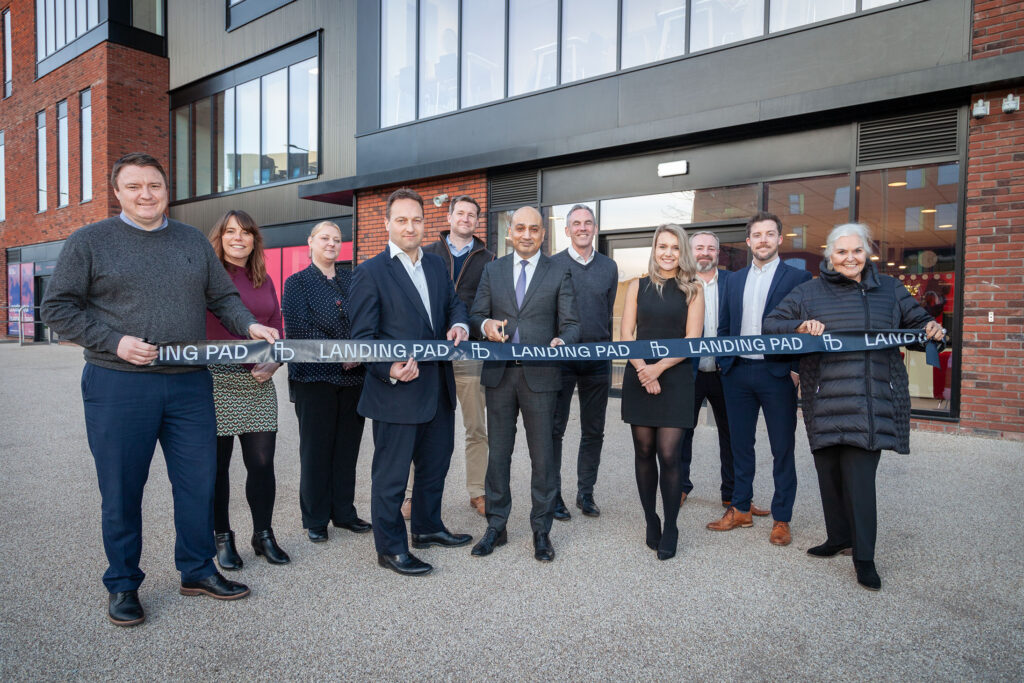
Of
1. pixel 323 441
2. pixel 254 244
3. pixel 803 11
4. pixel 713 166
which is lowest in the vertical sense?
pixel 323 441

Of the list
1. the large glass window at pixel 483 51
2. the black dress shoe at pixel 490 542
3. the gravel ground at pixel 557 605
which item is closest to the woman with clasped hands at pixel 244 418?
the gravel ground at pixel 557 605

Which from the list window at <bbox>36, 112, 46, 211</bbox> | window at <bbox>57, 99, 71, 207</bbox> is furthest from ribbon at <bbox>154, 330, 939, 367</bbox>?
window at <bbox>36, 112, 46, 211</bbox>

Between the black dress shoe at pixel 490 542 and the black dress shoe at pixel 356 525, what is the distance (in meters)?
0.78

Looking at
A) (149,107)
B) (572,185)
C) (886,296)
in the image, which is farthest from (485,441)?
(149,107)

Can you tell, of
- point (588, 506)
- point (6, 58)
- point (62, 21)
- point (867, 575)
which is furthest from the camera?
point (6, 58)

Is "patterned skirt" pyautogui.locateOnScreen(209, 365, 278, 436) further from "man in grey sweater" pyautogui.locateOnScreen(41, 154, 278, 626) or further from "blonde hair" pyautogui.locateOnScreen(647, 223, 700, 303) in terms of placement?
"blonde hair" pyautogui.locateOnScreen(647, 223, 700, 303)

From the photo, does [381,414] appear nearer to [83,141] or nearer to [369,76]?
[369,76]

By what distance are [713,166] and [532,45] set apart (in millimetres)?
3568

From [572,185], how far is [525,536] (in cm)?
660

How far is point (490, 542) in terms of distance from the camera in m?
3.63

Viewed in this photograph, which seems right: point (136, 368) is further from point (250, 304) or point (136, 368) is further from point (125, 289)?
point (250, 304)

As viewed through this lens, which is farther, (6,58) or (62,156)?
(6,58)

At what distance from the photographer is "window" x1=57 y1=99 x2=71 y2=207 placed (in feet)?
68.0

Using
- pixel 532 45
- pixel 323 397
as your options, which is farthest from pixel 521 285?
pixel 532 45
